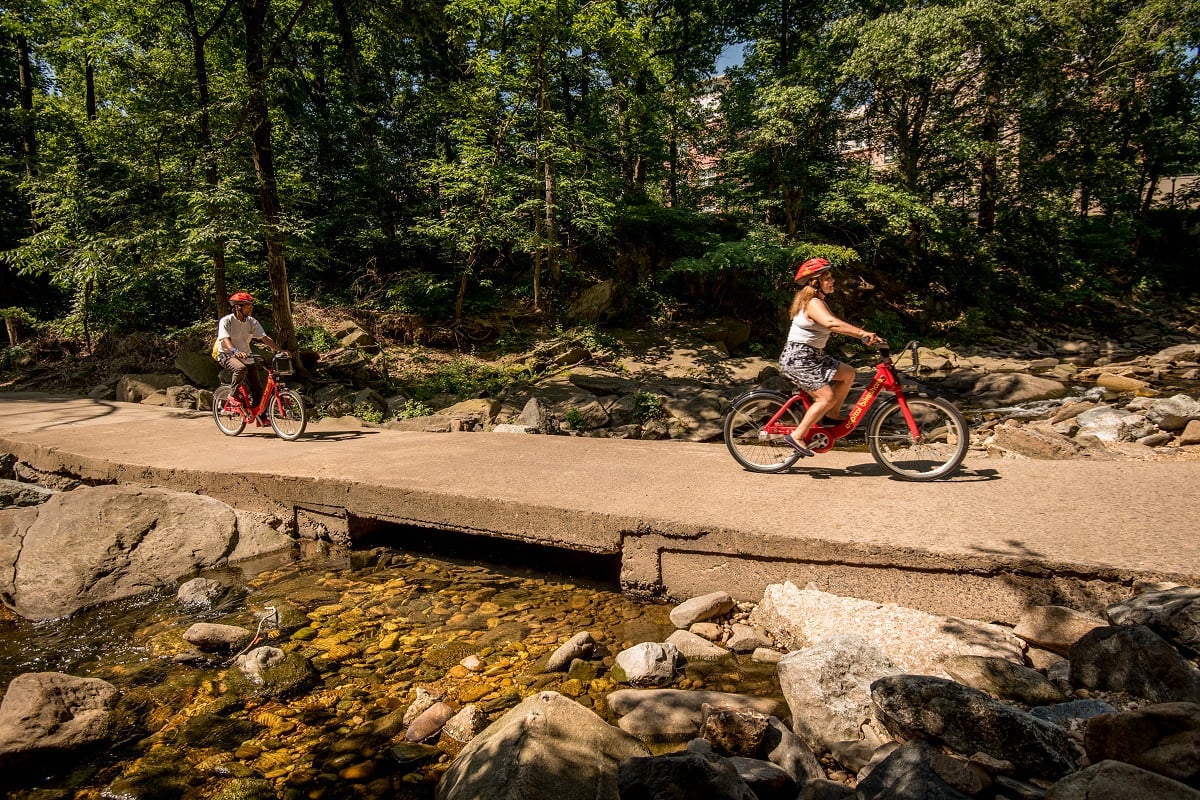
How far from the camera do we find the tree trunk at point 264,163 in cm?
1120

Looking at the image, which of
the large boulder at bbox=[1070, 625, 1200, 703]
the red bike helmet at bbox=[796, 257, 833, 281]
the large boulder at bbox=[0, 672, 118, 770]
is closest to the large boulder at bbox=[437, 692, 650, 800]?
the large boulder at bbox=[0, 672, 118, 770]

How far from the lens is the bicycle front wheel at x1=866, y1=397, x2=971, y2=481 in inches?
186

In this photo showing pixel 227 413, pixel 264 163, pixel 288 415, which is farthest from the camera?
pixel 264 163

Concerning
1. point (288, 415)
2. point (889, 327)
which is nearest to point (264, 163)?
point (288, 415)

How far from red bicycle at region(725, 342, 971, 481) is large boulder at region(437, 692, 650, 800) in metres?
3.16

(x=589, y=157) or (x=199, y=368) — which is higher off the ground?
(x=589, y=157)

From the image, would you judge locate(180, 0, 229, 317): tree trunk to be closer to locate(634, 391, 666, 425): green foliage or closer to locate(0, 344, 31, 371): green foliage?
locate(634, 391, 666, 425): green foliage

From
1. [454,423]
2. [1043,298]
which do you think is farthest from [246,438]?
[1043,298]

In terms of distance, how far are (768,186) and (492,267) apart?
8948 mm

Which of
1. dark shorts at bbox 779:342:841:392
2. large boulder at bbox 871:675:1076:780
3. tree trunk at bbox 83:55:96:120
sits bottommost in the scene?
large boulder at bbox 871:675:1076:780

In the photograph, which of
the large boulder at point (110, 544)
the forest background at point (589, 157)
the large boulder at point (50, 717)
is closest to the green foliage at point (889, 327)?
the forest background at point (589, 157)

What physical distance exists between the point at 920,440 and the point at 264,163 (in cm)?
1252

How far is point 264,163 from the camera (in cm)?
1171

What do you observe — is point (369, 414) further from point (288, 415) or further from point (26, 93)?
point (26, 93)
